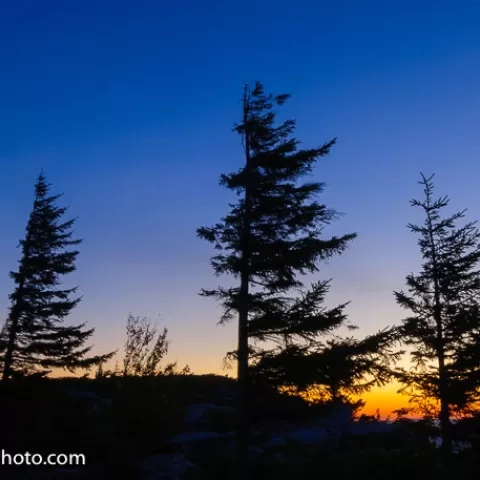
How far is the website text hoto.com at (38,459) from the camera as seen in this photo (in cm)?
1651

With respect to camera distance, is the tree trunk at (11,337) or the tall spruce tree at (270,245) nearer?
the tall spruce tree at (270,245)

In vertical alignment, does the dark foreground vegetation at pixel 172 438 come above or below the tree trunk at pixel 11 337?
below

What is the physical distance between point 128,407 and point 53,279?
29.1ft

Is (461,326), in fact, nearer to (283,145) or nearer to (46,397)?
(283,145)

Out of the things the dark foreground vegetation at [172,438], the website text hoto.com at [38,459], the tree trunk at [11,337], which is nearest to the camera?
the dark foreground vegetation at [172,438]

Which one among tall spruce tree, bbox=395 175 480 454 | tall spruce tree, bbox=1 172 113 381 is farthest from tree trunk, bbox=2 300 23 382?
tall spruce tree, bbox=395 175 480 454

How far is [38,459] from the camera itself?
16.9 metres

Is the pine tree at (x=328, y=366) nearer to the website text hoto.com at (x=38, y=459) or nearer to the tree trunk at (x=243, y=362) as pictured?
the tree trunk at (x=243, y=362)

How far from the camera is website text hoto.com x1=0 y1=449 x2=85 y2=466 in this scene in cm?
1651

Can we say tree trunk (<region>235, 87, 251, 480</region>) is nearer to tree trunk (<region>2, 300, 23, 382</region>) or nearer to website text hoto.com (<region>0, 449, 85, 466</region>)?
website text hoto.com (<region>0, 449, 85, 466</region>)

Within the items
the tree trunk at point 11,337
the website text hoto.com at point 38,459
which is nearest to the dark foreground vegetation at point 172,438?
the website text hoto.com at point 38,459

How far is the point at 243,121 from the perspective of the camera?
62.6ft

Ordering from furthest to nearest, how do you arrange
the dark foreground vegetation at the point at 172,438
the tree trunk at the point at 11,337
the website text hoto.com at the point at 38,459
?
the tree trunk at the point at 11,337, the website text hoto.com at the point at 38,459, the dark foreground vegetation at the point at 172,438

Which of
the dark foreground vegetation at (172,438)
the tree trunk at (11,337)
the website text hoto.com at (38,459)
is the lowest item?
the website text hoto.com at (38,459)
